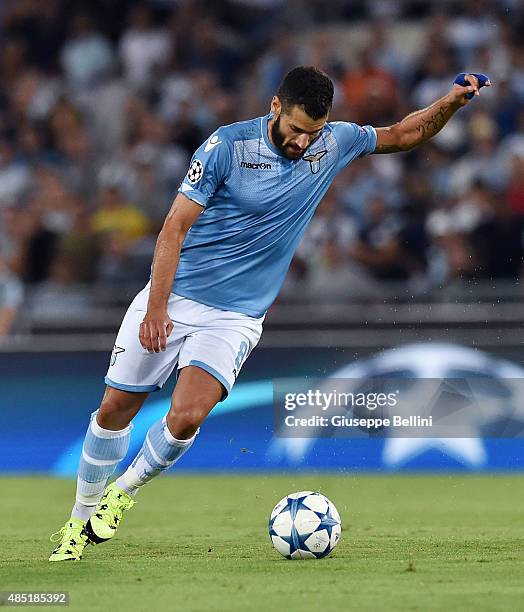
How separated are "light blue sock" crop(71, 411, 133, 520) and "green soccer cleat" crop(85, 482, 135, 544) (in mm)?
83

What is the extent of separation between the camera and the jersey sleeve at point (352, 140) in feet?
22.7

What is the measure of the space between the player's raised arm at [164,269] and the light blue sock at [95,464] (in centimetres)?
63

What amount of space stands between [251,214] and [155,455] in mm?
1324

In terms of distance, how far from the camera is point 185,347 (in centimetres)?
668

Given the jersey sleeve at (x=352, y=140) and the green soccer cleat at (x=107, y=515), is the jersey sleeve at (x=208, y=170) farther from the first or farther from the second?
the green soccer cleat at (x=107, y=515)

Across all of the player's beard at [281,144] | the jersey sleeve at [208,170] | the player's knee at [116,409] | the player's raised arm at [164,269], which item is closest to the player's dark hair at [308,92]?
the player's beard at [281,144]

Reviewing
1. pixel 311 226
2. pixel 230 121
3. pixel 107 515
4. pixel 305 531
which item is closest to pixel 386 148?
pixel 305 531

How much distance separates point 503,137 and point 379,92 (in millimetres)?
1380

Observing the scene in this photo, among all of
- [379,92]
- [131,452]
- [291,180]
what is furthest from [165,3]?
[291,180]

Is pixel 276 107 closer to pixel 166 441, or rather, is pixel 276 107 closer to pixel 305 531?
pixel 166 441

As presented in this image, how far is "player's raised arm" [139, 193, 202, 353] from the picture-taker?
6301 millimetres

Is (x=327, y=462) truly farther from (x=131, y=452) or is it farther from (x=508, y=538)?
(x=508, y=538)

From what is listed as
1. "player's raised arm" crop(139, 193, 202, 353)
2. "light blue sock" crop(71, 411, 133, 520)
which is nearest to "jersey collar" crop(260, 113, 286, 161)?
"player's raised arm" crop(139, 193, 202, 353)

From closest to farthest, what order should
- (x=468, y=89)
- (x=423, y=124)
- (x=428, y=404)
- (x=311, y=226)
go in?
(x=468, y=89) → (x=423, y=124) → (x=428, y=404) → (x=311, y=226)
